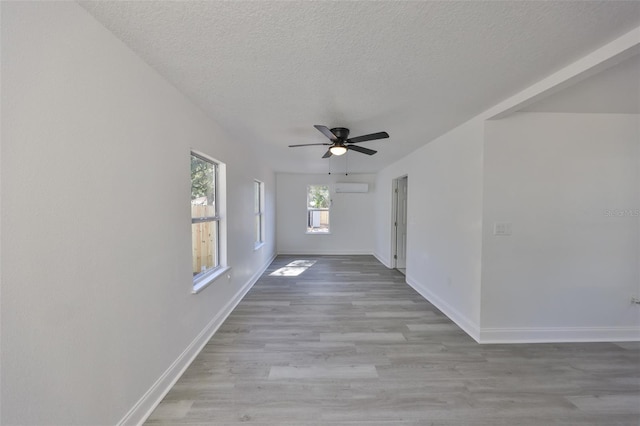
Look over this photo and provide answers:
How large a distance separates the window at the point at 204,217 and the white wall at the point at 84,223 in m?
0.45

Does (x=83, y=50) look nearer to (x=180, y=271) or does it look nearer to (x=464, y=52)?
(x=180, y=271)

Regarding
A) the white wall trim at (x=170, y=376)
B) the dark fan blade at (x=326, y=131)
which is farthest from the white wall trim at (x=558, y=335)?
the white wall trim at (x=170, y=376)

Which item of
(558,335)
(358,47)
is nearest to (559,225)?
(558,335)

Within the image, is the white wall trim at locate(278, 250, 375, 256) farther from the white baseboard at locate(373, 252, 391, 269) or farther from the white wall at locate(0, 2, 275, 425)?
the white wall at locate(0, 2, 275, 425)

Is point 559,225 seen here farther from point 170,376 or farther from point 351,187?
point 351,187

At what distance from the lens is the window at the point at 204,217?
2502 millimetres

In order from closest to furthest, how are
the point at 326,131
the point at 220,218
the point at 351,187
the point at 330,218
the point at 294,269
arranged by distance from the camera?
1. the point at 326,131
2. the point at 220,218
3. the point at 294,269
4. the point at 351,187
5. the point at 330,218

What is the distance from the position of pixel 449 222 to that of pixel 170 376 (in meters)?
3.28

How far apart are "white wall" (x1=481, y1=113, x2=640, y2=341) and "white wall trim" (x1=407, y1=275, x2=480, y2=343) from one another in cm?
13

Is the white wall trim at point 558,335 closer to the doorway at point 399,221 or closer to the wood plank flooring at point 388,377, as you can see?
the wood plank flooring at point 388,377

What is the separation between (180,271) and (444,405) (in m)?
2.25

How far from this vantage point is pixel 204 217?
8.87 feet

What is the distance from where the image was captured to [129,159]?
4.96 ft

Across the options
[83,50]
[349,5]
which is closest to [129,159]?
[83,50]
